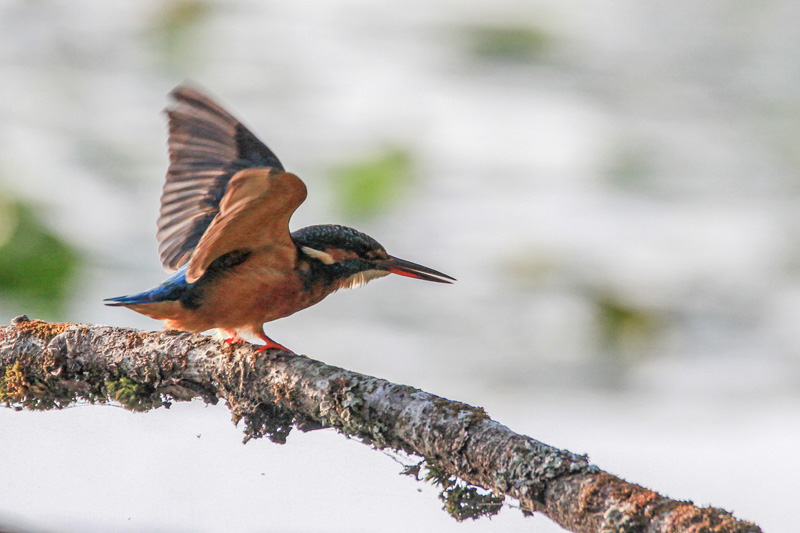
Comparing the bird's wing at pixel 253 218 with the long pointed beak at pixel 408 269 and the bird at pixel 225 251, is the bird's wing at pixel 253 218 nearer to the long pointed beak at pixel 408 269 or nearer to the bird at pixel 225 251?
the bird at pixel 225 251

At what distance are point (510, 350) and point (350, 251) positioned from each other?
67cm

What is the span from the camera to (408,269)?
8.74 ft

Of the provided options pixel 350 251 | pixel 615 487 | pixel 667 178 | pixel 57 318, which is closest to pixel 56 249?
pixel 57 318

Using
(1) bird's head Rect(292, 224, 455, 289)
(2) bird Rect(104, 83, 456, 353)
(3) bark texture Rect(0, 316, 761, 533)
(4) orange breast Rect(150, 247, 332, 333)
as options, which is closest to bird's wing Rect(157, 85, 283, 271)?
(2) bird Rect(104, 83, 456, 353)

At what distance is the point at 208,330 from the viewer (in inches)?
99.0

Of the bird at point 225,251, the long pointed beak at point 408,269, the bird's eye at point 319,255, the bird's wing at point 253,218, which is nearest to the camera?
the bird's wing at point 253,218

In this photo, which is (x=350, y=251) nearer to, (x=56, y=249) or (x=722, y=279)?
(x=56, y=249)

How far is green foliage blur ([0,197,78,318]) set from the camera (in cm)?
210

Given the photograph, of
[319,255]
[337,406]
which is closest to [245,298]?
[319,255]

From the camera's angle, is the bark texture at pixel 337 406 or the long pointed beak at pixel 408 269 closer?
the bark texture at pixel 337 406

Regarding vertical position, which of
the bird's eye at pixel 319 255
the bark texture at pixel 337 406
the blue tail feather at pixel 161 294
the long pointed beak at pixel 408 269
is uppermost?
the long pointed beak at pixel 408 269

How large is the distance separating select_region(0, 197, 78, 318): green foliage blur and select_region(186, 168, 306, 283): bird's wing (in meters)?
0.36

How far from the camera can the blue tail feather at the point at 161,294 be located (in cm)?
244

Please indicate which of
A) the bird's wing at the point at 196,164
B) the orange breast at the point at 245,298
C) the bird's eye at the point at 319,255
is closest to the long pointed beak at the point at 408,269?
the bird's eye at the point at 319,255
